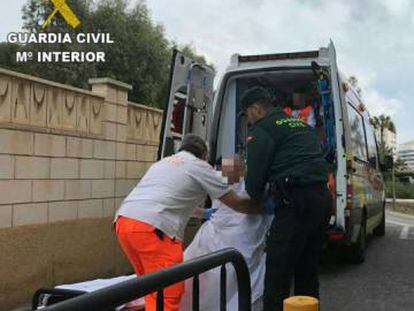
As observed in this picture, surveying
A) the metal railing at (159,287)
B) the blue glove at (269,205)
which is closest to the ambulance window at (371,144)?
the blue glove at (269,205)

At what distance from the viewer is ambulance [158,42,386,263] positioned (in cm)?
646

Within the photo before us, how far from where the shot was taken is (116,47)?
854 inches

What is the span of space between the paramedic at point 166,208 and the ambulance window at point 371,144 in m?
5.40

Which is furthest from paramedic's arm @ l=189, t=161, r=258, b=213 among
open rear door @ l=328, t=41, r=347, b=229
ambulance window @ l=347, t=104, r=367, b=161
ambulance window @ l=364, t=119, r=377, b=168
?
ambulance window @ l=364, t=119, r=377, b=168

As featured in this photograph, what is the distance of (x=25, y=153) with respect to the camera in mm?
6496

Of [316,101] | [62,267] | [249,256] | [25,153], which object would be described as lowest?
[62,267]

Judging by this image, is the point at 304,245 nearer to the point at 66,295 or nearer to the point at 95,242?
the point at 66,295

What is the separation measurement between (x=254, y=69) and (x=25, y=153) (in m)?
Answer: 2.77

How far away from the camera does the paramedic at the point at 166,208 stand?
403cm

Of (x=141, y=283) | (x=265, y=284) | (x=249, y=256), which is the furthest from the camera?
(x=249, y=256)

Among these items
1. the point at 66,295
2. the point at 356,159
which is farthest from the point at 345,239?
the point at 66,295

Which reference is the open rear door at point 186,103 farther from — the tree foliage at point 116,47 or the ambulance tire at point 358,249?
the tree foliage at point 116,47

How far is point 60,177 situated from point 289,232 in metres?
3.66

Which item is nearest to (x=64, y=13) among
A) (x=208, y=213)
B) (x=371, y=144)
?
(x=371, y=144)
